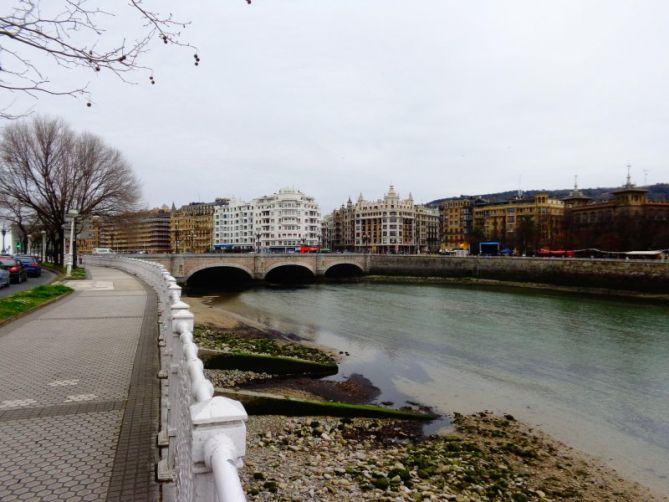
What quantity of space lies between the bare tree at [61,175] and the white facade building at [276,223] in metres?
70.0

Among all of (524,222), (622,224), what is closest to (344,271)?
(524,222)

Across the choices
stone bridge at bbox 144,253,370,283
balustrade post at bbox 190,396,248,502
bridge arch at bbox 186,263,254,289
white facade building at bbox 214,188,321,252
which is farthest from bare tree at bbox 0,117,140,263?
white facade building at bbox 214,188,321,252

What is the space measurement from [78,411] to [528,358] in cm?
2116

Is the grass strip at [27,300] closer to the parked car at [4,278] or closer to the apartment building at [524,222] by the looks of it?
the parked car at [4,278]

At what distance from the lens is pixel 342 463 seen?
10.5 m

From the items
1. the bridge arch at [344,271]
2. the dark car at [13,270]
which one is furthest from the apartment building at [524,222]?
the dark car at [13,270]

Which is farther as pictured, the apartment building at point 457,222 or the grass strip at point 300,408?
the apartment building at point 457,222

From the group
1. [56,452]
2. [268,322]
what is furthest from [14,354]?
[268,322]

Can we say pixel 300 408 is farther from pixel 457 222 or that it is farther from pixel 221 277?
pixel 457 222

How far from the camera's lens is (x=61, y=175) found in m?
42.5

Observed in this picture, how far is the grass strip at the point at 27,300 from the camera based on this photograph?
15.9 meters

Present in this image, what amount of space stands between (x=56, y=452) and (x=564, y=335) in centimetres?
2879

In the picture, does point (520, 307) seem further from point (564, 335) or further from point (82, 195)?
point (82, 195)

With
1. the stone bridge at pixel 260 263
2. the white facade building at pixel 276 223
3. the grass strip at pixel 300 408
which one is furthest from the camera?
the white facade building at pixel 276 223
